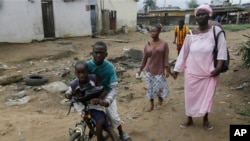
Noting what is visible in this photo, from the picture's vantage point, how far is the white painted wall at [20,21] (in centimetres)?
1482

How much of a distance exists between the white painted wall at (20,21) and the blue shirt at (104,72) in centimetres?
1269

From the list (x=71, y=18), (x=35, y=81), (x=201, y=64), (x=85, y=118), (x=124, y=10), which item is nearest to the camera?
(x=85, y=118)

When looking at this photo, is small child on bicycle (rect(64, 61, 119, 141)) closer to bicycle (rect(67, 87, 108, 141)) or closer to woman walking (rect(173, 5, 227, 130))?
bicycle (rect(67, 87, 108, 141))

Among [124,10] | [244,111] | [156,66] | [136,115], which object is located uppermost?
[124,10]

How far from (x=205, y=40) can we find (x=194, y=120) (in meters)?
1.39

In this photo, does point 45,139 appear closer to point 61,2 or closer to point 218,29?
point 218,29

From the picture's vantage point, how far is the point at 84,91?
320 centimetres

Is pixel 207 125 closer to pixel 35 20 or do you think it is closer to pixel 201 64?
pixel 201 64

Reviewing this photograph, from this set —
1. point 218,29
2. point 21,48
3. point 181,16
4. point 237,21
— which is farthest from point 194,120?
point 181,16

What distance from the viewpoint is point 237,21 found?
33.9m

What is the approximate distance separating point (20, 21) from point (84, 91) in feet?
44.6

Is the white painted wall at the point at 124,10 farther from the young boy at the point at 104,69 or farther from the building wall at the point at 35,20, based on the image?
the young boy at the point at 104,69

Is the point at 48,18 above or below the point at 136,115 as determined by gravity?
above

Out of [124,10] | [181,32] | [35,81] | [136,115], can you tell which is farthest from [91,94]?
[124,10]
